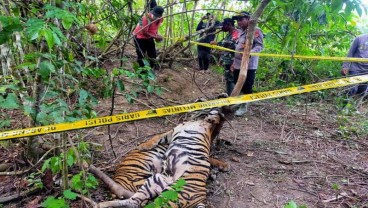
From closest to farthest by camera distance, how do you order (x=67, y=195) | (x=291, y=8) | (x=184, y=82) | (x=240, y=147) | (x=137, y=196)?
(x=67, y=195), (x=137, y=196), (x=291, y=8), (x=240, y=147), (x=184, y=82)

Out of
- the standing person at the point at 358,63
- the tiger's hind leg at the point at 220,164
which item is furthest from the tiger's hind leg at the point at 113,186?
the standing person at the point at 358,63

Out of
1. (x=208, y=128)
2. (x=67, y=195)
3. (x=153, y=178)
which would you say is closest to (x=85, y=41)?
(x=208, y=128)

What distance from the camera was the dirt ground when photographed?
10.3 feet

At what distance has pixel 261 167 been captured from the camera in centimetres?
371

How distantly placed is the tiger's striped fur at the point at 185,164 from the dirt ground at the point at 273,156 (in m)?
0.26

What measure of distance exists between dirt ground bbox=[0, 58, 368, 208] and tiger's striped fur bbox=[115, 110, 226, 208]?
0.26m

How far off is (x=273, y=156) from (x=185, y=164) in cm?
134

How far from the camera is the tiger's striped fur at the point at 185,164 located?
281 cm

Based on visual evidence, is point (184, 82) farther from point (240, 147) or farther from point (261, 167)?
point (261, 167)

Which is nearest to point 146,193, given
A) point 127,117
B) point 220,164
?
point 127,117

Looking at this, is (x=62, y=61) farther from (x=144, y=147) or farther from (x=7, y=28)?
(x=144, y=147)

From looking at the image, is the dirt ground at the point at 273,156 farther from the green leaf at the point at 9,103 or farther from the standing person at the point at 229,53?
the green leaf at the point at 9,103

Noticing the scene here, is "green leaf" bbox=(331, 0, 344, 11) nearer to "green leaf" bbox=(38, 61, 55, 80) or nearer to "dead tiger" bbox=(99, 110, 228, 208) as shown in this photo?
"dead tiger" bbox=(99, 110, 228, 208)

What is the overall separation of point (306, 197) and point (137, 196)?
5.34 feet
